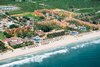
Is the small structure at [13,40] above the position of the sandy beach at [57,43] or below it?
above

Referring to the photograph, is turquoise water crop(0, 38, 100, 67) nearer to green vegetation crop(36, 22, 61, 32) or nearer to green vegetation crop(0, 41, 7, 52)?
green vegetation crop(0, 41, 7, 52)

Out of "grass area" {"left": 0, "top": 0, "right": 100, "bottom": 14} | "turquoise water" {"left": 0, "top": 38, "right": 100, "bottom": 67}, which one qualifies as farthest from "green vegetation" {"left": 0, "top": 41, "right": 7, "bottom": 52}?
"grass area" {"left": 0, "top": 0, "right": 100, "bottom": 14}

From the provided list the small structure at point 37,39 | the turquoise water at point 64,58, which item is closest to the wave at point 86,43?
the turquoise water at point 64,58

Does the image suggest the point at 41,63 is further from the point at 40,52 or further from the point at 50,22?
→ the point at 50,22

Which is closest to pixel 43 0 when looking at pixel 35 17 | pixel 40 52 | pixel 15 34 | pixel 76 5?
pixel 76 5

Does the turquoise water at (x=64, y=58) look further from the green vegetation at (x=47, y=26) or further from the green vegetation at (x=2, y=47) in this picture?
the green vegetation at (x=47, y=26)

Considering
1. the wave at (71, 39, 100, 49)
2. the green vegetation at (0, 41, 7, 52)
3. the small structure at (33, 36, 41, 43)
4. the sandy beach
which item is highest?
the green vegetation at (0, 41, 7, 52)

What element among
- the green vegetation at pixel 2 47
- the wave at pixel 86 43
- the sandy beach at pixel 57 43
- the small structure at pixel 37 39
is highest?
the green vegetation at pixel 2 47

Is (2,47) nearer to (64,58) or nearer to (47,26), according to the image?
(64,58)
